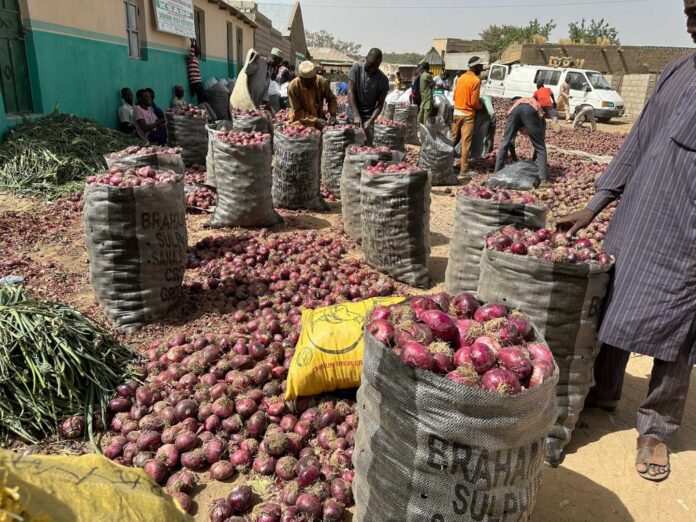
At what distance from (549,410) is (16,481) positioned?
1.46m

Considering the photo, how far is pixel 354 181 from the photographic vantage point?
5410 mm

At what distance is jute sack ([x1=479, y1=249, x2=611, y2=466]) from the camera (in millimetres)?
2369

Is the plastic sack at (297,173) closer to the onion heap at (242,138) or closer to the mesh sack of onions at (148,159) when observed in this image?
the onion heap at (242,138)

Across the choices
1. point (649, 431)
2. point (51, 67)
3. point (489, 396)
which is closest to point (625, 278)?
point (649, 431)

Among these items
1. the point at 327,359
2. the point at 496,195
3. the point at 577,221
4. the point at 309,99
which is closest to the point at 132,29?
the point at 309,99

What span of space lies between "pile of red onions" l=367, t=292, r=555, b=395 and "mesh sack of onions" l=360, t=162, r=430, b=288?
2.44 m

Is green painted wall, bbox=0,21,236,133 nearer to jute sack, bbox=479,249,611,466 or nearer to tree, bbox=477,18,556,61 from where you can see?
jute sack, bbox=479,249,611,466

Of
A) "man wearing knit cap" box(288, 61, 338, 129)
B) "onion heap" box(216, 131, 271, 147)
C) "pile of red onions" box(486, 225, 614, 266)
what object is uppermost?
"man wearing knit cap" box(288, 61, 338, 129)

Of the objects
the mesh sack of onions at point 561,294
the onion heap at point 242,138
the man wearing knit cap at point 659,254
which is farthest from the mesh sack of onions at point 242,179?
the man wearing knit cap at point 659,254

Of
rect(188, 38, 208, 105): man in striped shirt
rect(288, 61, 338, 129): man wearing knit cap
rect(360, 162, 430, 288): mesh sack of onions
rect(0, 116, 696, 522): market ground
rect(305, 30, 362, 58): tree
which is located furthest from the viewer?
rect(305, 30, 362, 58): tree

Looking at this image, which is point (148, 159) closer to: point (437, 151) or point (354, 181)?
point (354, 181)

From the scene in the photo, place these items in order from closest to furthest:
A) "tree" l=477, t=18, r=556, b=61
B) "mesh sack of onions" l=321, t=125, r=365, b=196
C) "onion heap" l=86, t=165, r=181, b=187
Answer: "onion heap" l=86, t=165, r=181, b=187
"mesh sack of onions" l=321, t=125, r=365, b=196
"tree" l=477, t=18, r=556, b=61

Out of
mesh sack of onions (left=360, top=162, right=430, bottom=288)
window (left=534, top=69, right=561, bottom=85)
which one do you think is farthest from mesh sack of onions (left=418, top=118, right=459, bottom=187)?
window (left=534, top=69, right=561, bottom=85)

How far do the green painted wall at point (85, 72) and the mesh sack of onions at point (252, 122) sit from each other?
2.73m
